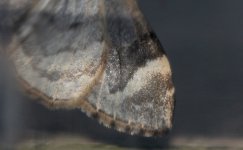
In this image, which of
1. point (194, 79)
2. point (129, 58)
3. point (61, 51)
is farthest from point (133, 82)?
point (194, 79)

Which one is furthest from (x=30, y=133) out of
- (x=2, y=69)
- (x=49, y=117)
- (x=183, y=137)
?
(x=183, y=137)

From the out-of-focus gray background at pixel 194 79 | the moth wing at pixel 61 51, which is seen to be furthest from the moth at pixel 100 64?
the out-of-focus gray background at pixel 194 79

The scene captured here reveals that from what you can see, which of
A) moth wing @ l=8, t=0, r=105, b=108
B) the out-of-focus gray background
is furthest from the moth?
the out-of-focus gray background

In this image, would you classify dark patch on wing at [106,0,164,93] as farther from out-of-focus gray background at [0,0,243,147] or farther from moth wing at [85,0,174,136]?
out-of-focus gray background at [0,0,243,147]

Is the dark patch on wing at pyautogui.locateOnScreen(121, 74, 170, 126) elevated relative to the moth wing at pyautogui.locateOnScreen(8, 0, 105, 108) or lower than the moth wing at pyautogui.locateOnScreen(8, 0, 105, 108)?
lower

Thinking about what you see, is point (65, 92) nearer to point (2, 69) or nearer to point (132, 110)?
point (132, 110)

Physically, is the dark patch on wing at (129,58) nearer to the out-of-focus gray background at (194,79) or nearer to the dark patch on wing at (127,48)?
the dark patch on wing at (127,48)

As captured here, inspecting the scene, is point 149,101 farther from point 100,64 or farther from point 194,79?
point 194,79
